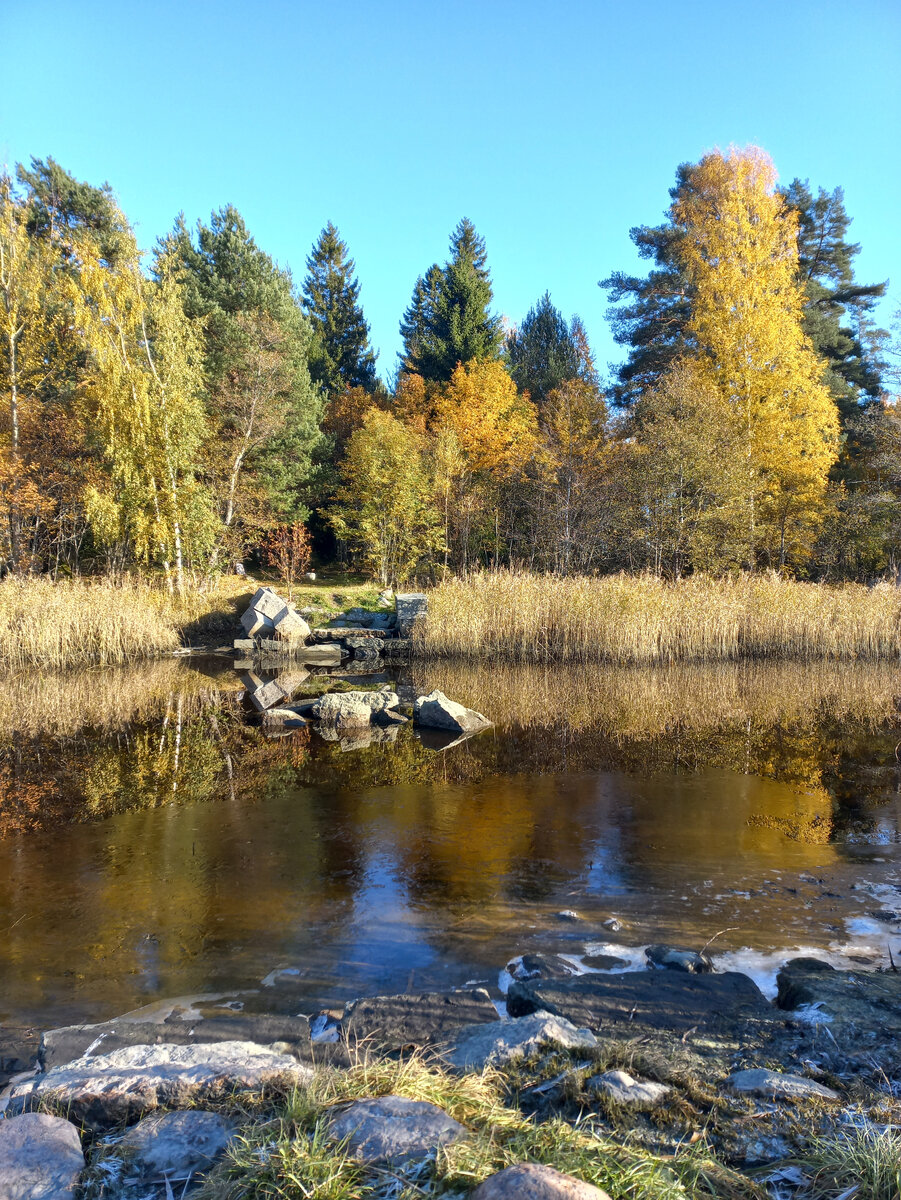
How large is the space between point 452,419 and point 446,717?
18754mm

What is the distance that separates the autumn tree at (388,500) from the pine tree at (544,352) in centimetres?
969

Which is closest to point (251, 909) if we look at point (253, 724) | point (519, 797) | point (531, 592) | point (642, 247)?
point (519, 797)

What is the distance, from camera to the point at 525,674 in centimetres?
1310

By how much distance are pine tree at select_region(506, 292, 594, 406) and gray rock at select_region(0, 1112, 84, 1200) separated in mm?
30152

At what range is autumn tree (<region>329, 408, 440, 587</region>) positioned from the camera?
75.7ft

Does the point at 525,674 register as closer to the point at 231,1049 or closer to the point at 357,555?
the point at 231,1049

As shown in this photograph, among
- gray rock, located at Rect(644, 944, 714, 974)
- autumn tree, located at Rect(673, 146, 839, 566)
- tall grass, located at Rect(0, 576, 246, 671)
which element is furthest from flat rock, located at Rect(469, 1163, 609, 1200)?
autumn tree, located at Rect(673, 146, 839, 566)

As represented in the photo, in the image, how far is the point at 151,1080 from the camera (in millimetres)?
2271

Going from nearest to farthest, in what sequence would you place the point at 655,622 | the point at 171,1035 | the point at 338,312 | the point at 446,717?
the point at 171,1035, the point at 446,717, the point at 655,622, the point at 338,312

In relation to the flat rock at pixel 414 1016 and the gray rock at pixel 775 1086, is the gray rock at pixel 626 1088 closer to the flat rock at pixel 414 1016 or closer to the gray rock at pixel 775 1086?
the gray rock at pixel 775 1086

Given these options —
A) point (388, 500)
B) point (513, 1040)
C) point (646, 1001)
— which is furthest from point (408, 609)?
point (513, 1040)

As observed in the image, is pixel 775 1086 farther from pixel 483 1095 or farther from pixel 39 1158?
pixel 39 1158

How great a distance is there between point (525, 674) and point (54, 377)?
18.0 m

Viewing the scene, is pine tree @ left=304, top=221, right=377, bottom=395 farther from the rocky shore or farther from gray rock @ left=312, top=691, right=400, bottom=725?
the rocky shore
